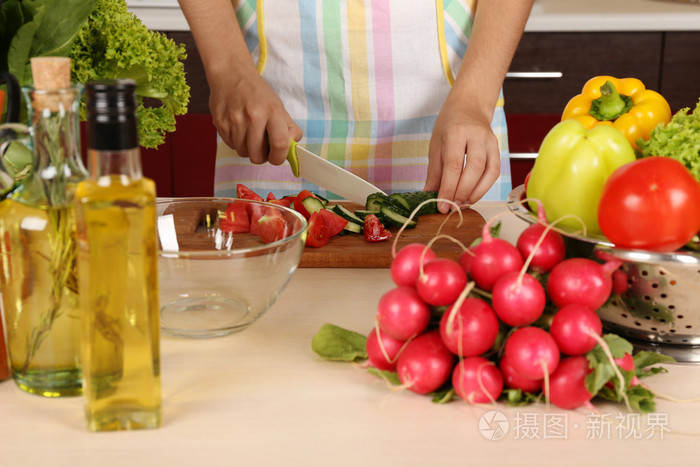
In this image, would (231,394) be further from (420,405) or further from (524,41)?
(524,41)

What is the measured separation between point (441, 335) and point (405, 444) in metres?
0.10

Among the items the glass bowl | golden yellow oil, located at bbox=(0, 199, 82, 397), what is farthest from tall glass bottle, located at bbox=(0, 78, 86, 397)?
the glass bowl

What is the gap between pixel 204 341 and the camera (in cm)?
85

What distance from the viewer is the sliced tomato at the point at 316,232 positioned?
3.71ft

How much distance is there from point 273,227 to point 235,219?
3.8 inches

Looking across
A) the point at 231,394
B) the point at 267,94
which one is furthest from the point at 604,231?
the point at 267,94

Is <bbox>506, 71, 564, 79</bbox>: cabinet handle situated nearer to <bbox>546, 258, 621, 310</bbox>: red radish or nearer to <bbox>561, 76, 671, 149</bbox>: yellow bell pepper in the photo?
<bbox>561, 76, 671, 149</bbox>: yellow bell pepper

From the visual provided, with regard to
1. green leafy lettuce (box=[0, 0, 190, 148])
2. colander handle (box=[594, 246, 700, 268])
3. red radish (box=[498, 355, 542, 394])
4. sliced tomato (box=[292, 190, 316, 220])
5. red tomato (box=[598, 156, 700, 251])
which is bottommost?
red radish (box=[498, 355, 542, 394])

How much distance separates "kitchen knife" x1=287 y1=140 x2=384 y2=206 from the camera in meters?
1.33

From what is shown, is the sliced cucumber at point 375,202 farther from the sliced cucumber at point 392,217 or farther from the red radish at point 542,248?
the red radish at point 542,248

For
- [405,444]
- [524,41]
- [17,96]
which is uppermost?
[524,41]

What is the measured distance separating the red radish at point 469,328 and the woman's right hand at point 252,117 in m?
0.75

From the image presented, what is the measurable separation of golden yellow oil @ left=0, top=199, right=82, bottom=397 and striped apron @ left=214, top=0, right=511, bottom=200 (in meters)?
1.07

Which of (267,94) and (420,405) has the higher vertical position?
(267,94)
